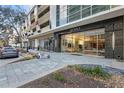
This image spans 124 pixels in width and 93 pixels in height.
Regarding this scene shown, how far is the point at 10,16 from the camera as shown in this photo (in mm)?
31938

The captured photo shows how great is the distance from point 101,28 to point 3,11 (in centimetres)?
1706

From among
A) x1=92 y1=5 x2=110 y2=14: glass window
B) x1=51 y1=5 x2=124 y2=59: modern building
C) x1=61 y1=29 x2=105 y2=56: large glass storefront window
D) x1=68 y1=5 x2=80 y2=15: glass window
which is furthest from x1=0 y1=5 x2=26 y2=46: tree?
x1=92 y1=5 x2=110 y2=14: glass window

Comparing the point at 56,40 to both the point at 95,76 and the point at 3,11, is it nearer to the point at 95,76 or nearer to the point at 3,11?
the point at 3,11

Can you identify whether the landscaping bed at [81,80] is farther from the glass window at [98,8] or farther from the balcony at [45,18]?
the balcony at [45,18]

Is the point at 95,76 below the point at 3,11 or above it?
below

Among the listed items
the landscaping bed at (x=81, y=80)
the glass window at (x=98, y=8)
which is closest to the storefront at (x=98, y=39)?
the glass window at (x=98, y=8)

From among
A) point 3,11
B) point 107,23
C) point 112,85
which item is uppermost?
point 3,11

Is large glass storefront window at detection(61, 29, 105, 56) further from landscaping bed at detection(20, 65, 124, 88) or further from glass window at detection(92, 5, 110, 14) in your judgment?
landscaping bed at detection(20, 65, 124, 88)

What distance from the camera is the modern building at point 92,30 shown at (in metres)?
17.1

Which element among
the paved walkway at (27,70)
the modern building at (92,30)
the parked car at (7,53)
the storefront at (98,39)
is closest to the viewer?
the paved walkway at (27,70)

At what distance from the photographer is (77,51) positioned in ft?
87.2

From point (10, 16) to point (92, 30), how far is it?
15455 mm

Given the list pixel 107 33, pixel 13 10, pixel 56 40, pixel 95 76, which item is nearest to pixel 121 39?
pixel 107 33
